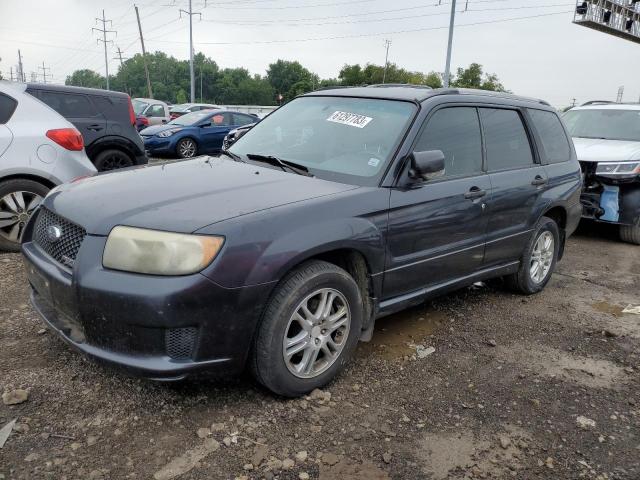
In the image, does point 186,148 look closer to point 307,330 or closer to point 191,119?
point 191,119

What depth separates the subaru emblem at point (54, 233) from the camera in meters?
2.77

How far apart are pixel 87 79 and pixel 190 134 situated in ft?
391

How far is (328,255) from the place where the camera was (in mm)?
2959

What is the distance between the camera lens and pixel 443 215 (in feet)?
11.4

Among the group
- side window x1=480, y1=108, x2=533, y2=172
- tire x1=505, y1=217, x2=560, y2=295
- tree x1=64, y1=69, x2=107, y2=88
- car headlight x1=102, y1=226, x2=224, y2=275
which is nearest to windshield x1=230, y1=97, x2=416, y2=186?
side window x1=480, y1=108, x2=533, y2=172

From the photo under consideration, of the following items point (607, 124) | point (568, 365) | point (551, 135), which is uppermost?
point (607, 124)

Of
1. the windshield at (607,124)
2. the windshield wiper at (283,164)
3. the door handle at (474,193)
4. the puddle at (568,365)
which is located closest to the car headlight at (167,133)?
the windshield at (607,124)

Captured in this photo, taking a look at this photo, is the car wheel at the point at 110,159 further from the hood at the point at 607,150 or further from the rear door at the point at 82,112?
the hood at the point at 607,150

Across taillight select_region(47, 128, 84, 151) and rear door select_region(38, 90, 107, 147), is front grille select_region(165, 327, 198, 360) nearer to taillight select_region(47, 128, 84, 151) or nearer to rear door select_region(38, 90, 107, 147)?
taillight select_region(47, 128, 84, 151)

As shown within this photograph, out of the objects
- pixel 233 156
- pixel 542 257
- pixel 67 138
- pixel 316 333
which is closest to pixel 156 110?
pixel 67 138

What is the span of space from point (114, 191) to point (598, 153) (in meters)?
6.53

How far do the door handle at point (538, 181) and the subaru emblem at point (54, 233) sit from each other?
3488 mm

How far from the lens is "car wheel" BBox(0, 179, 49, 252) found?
494 cm

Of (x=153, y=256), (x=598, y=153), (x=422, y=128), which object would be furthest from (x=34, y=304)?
(x=598, y=153)
